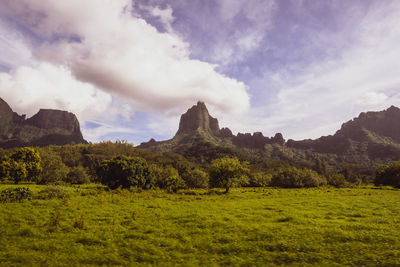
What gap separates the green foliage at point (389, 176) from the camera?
242ft

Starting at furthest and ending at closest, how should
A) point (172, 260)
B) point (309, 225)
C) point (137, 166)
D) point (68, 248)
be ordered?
point (137, 166)
point (309, 225)
point (68, 248)
point (172, 260)

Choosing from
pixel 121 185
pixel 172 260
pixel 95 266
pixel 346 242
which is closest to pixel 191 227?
pixel 172 260

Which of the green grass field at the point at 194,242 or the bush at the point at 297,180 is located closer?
the green grass field at the point at 194,242

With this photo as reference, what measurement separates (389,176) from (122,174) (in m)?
96.6

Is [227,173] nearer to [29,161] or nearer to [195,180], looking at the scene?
[195,180]

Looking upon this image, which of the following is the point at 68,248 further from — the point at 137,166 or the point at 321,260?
the point at 137,166

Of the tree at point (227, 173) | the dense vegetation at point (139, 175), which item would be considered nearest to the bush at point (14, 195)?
the dense vegetation at point (139, 175)

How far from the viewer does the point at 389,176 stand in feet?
254

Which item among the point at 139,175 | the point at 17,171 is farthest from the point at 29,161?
the point at 139,175

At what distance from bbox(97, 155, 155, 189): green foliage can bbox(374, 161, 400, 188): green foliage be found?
87.6 m

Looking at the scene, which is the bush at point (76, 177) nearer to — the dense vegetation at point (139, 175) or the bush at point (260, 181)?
the dense vegetation at point (139, 175)

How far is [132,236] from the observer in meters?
15.3

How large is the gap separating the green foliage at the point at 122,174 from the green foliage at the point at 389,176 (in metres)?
87.6

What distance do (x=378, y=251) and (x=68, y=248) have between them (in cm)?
1953
